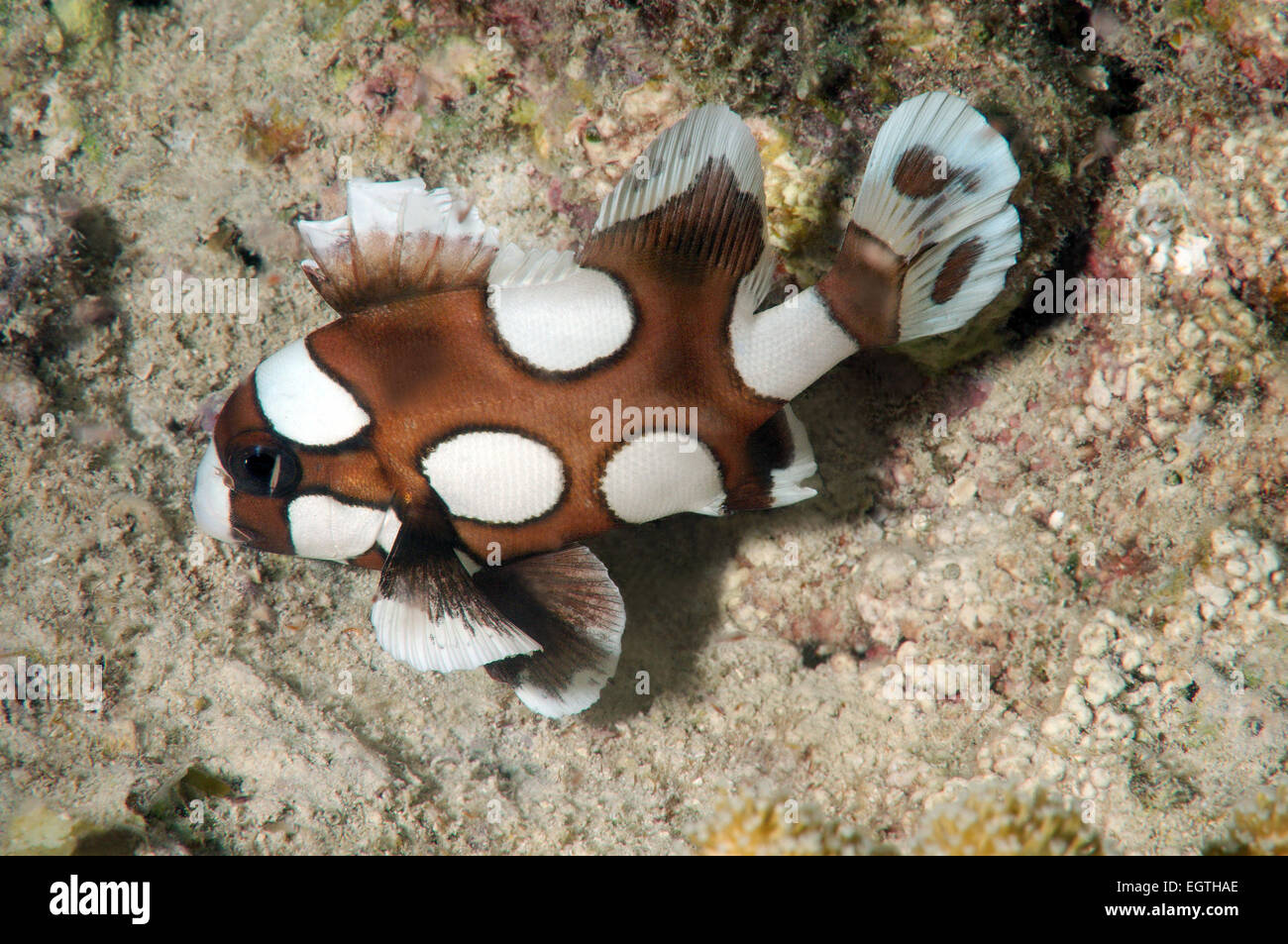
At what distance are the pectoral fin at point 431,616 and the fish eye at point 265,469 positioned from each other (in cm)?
38

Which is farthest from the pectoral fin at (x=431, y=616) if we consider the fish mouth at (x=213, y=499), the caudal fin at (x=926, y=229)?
the caudal fin at (x=926, y=229)

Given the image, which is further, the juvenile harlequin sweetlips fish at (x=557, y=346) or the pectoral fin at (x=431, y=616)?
the pectoral fin at (x=431, y=616)

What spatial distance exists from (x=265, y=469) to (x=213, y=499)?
10.0 inches

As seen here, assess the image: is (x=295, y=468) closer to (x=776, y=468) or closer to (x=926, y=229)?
(x=776, y=468)

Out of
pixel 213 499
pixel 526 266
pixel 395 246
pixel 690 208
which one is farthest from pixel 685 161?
pixel 213 499

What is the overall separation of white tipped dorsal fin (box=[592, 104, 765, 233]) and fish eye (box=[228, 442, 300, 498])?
1.22 meters

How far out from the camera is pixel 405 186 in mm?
2139

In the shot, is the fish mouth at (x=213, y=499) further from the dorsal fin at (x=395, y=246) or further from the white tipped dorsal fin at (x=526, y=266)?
the white tipped dorsal fin at (x=526, y=266)

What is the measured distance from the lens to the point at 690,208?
221 centimetres

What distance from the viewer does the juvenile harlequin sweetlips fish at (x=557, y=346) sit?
2150 mm

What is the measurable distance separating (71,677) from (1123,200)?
4.03 meters

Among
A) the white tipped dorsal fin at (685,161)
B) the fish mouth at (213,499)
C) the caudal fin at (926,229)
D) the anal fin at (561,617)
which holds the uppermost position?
the white tipped dorsal fin at (685,161)
